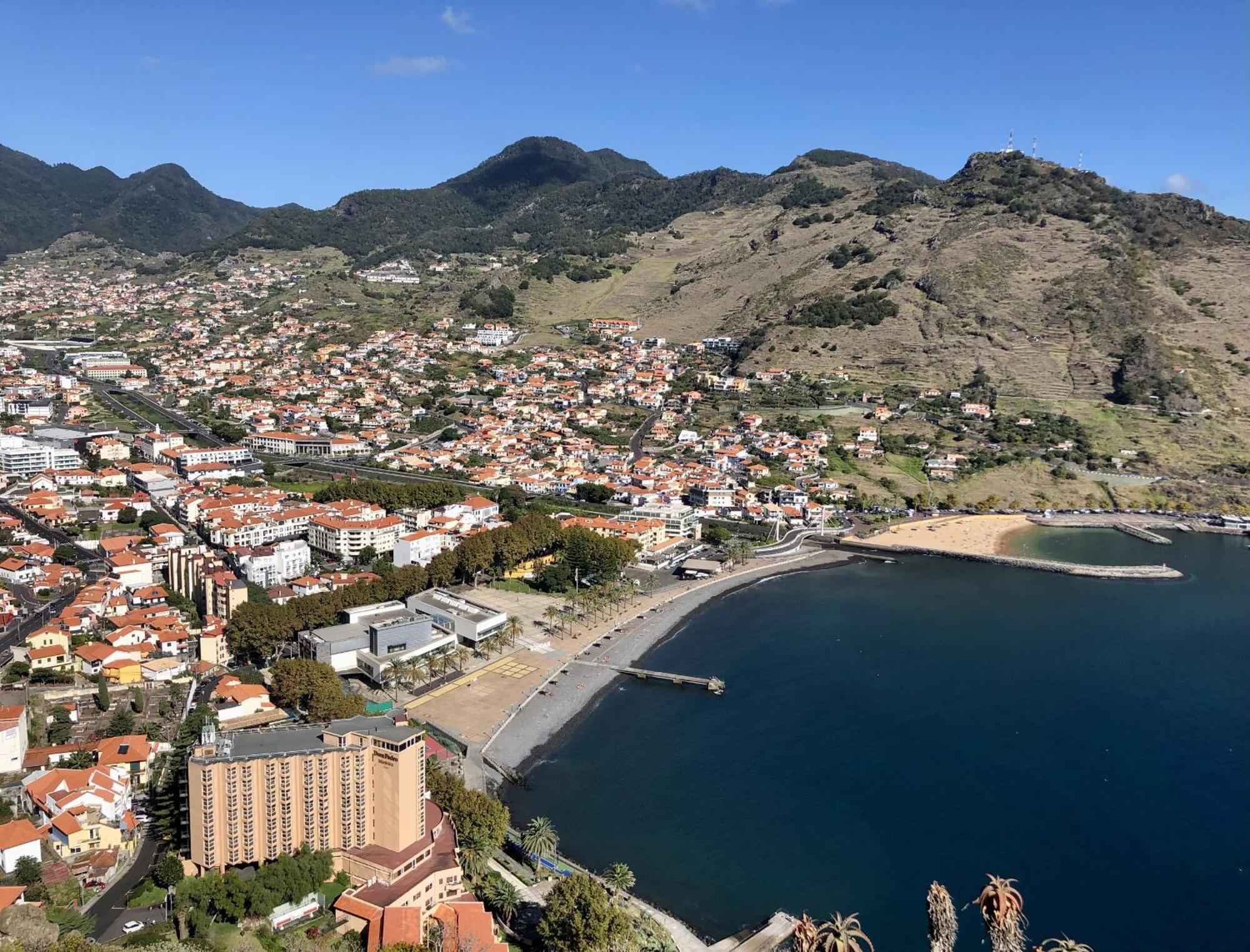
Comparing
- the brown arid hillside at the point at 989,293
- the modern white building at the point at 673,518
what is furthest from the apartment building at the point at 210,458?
the brown arid hillside at the point at 989,293

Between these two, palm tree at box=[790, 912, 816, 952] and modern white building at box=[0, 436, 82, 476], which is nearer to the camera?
palm tree at box=[790, 912, 816, 952]

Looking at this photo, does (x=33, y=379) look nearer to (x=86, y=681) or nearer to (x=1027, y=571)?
(x=86, y=681)

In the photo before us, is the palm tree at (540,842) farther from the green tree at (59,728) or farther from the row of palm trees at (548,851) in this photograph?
the green tree at (59,728)

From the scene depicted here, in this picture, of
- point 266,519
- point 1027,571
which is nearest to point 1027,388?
point 1027,571

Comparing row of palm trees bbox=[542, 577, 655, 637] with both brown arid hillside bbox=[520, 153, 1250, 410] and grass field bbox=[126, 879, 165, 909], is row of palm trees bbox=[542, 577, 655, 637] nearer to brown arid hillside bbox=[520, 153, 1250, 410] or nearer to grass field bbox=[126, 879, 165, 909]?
grass field bbox=[126, 879, 165, 909]

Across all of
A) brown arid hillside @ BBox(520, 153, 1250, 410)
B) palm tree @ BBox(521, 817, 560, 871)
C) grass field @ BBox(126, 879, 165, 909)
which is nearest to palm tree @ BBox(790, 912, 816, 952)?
palm tree @ BBox(521, 817, 560, 871)

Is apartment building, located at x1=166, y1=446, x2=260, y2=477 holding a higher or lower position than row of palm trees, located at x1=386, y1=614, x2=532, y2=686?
higher

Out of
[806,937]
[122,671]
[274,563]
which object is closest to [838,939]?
[806,937]

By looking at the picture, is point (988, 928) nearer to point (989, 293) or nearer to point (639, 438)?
point (639, 438)
